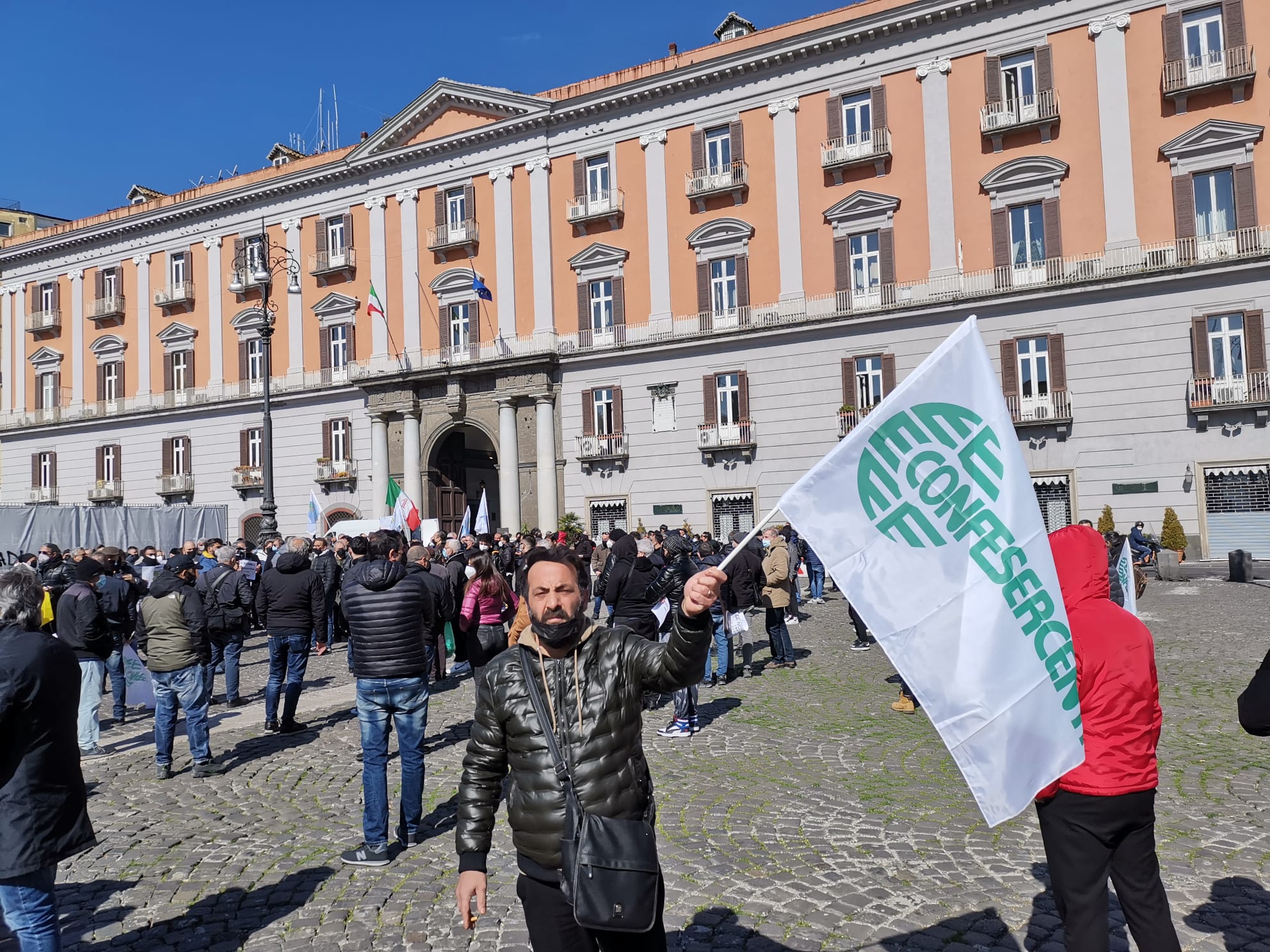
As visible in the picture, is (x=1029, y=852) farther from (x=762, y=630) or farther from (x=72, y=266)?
(x=72, y=266)

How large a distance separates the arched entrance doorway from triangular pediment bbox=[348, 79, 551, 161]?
10.8m

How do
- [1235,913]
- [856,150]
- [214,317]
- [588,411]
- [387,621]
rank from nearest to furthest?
[1235,913], [387,621], [856,150], [588,411], [214,317]

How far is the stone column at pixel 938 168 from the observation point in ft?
83.0

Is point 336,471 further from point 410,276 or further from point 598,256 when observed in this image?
point 598,256

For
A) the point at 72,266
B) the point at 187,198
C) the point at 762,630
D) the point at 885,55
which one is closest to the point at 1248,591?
the point at 762,630

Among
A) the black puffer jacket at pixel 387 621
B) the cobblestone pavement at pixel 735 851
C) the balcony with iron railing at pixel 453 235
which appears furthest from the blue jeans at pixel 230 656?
the balcony with iron railing at pixel 453 235

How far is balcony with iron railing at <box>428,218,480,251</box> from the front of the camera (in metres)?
31.8

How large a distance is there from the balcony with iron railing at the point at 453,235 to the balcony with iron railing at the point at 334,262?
3.38 metres

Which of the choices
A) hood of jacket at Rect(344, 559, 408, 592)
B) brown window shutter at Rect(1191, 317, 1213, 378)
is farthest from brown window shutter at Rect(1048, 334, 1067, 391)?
hood of jacket at Rect(344, 559, 408, 592)

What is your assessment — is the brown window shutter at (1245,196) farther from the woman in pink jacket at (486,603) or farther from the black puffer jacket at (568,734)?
the black puffer jacket at (568,734)

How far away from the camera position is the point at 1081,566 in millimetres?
3346

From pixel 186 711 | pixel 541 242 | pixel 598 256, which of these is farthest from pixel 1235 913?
pixel 541 242

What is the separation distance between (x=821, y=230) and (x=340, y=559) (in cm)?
1764

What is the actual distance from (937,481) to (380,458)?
31.7 meters
